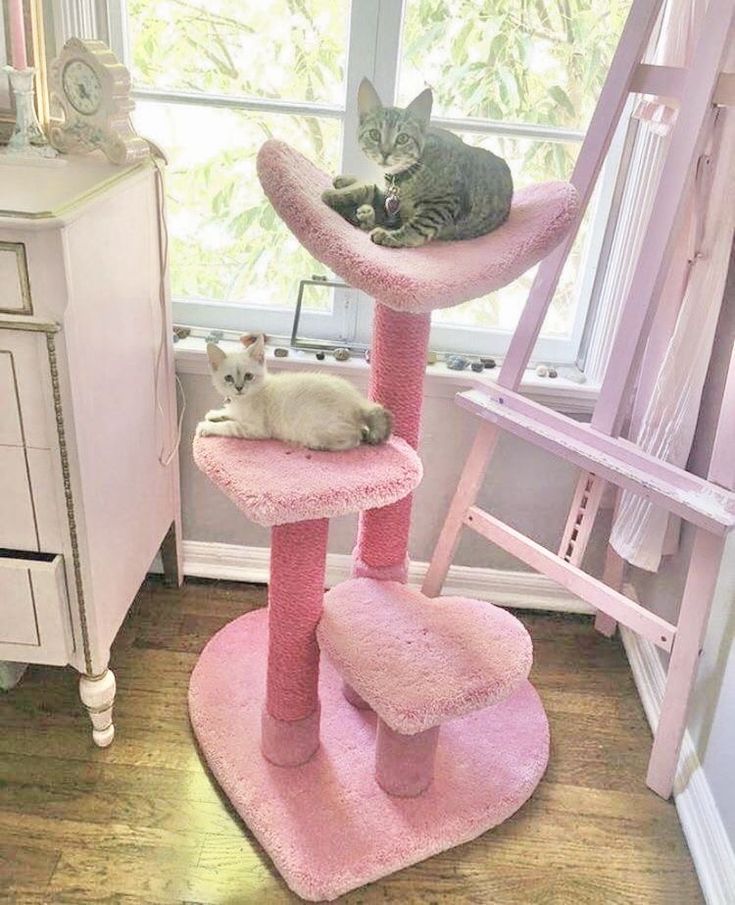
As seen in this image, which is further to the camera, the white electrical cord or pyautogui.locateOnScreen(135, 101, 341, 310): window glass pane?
pyautogui.locateOnScreen(135, 101, 341, 310): window glass pane

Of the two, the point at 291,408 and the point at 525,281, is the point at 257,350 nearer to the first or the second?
the point at 291,408

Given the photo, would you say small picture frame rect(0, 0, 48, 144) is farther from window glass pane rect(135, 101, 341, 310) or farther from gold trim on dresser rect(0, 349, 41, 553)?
gold trim on dresser rect(0, 349, 41, 553)

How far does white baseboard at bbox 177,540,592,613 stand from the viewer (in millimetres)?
2031

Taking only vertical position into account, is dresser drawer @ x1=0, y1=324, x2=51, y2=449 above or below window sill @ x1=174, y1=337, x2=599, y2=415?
above

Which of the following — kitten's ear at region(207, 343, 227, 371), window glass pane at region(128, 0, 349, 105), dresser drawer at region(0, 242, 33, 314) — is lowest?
kitten's ear at region(207, 343, 227, 371)

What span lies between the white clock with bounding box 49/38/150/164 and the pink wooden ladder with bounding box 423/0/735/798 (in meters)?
0.80

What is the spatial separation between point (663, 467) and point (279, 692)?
2.50 ft

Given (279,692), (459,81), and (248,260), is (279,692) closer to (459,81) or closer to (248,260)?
(248,260)

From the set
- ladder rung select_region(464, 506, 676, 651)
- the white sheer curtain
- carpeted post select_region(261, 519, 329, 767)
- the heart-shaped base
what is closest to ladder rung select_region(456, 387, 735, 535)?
the white sheer curtain

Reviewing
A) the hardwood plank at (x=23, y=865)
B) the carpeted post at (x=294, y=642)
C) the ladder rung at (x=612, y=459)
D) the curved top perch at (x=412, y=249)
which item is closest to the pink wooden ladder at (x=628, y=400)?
the ladder rung at (x=612, y=459)

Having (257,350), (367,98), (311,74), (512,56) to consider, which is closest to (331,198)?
(367,98)

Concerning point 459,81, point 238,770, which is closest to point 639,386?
point 459,81

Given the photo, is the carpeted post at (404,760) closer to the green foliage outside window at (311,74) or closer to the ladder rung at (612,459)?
the ladder rung at (612,459)

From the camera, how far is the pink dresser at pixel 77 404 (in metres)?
1.21
